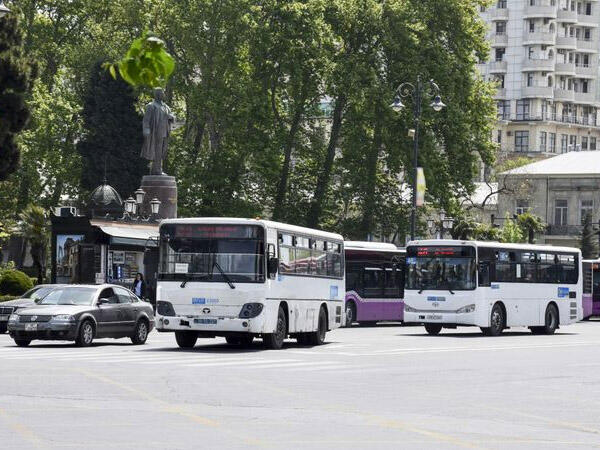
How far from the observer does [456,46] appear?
7725cm

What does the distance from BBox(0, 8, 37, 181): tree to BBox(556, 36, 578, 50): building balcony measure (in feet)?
366

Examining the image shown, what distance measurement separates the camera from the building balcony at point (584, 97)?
6587 inches

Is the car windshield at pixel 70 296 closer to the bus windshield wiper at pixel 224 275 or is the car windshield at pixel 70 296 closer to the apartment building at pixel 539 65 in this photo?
the bus windshield wiper at pixel 224 275

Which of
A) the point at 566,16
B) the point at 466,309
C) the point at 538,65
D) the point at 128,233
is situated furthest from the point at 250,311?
the point at 566,16

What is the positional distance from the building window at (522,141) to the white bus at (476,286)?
11788 centimetres

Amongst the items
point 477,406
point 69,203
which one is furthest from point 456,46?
point 477,406

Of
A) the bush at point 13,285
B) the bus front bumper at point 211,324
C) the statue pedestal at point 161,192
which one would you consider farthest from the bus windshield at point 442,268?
the statue pedestal at point 161,192

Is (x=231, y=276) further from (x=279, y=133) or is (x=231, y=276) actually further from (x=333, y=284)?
(x=279, y=133)

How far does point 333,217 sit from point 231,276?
48779mm

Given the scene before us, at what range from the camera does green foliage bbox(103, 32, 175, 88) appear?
7902 millimetres

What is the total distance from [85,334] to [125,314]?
58.3 inches

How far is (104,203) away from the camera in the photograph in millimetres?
67562

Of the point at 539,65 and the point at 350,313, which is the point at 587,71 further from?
the point at 350,313

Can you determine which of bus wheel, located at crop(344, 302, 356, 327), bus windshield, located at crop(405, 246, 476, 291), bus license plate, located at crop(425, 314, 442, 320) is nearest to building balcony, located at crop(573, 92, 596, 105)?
bus wheel, located at crop(344, 302, 356, 327)
